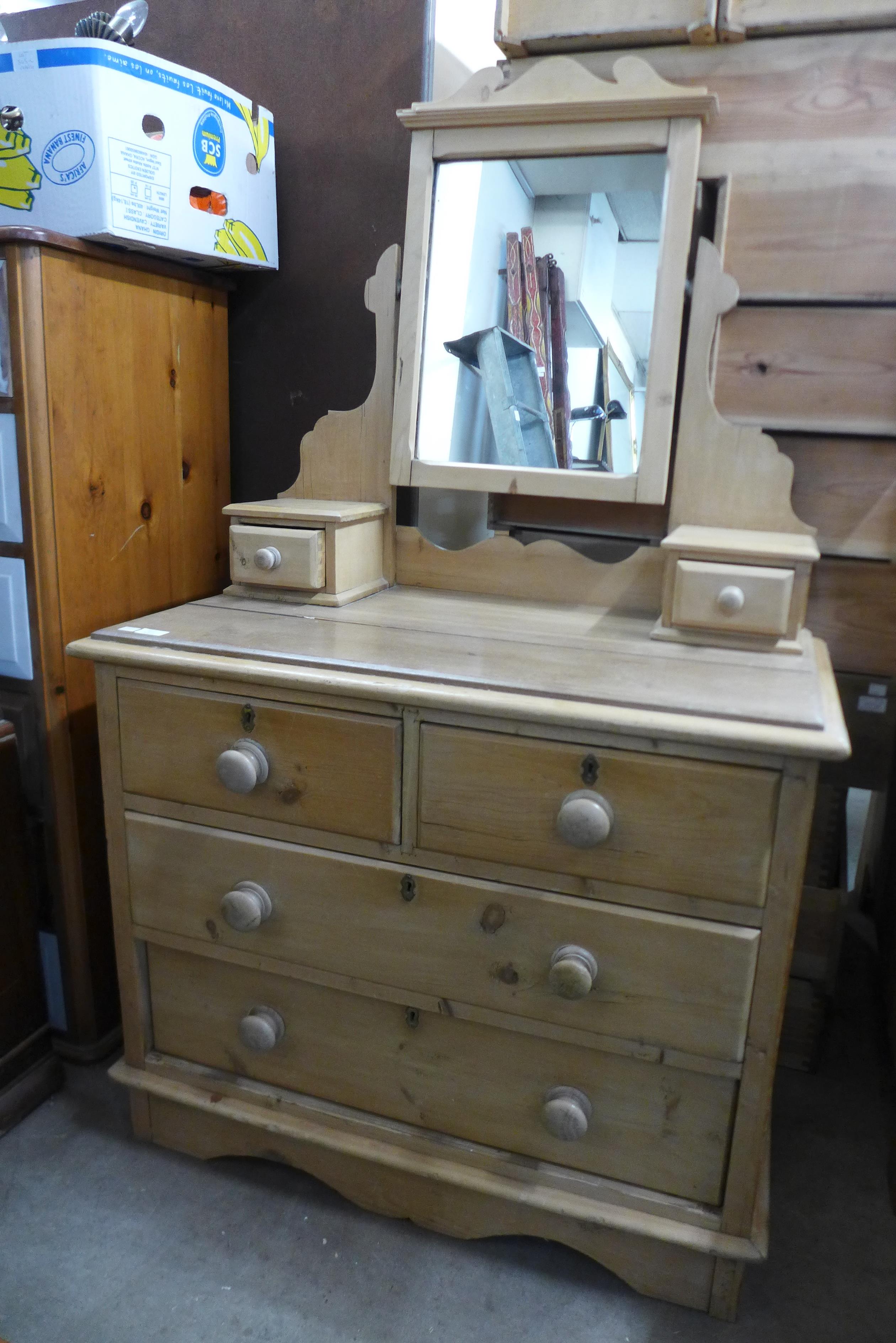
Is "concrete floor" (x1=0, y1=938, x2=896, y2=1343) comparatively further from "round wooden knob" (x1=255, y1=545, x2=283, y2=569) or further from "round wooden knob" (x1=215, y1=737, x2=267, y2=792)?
"round wooden knob" (x1=255, y1=545, x2=283, y2=569)

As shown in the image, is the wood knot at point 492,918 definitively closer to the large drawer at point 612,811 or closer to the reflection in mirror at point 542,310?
the large drawer at point 612,811

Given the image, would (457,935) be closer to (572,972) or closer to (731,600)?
(572,972)

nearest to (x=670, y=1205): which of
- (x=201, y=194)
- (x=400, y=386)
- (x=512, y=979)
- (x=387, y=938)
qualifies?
(x=512, y=979)

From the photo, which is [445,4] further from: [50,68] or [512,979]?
[512,979]

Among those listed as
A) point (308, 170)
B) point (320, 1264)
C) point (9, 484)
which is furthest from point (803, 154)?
point (320, 1264)

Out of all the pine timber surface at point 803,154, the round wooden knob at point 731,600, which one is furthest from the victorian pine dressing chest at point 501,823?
the pine timber surface at point 803,154

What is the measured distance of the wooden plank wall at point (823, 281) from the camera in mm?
1334

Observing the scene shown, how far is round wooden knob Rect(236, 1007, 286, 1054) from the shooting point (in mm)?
1317

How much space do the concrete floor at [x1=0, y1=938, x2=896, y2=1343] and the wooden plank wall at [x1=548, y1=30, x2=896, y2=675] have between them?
2.74 feet

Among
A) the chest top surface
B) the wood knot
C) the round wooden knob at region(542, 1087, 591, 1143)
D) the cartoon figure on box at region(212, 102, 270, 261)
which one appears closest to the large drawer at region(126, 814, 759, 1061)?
the wood knot

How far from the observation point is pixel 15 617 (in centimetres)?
142

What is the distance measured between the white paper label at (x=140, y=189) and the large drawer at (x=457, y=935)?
867 mm

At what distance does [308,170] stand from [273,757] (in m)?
1.08

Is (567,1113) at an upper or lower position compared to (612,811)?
lower
